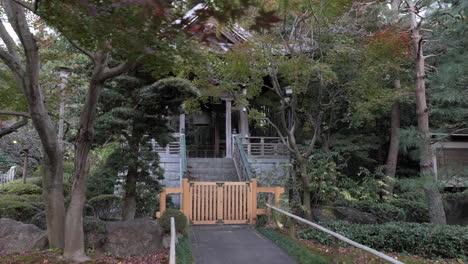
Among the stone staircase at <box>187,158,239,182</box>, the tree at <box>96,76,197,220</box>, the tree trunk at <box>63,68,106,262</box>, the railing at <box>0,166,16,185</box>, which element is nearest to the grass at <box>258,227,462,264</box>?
the tree at <box>96,76,197,220</box>

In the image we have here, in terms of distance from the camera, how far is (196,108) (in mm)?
13016

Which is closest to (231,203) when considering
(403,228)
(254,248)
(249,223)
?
(249,223)

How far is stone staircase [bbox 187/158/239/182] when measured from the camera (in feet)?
43.2

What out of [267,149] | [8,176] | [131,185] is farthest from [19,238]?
[8,176]

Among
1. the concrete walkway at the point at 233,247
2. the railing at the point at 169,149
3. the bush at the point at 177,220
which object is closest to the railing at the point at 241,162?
the railing at the point at 169,149

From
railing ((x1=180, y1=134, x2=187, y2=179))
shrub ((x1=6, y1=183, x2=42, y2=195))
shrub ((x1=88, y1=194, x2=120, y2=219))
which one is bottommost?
shrub ((x1=88, y1=194, x2=120, y2=219))

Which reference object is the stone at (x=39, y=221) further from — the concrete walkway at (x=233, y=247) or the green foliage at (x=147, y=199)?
the concrete walkway at (x=233, y=247)

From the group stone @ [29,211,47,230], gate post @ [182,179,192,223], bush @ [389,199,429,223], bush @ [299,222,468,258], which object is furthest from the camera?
bush @ [389,199,429,223]

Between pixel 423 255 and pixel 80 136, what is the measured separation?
7651 millimetres

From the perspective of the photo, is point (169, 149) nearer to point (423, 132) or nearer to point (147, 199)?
point (147, 199)

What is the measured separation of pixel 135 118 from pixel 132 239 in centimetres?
280

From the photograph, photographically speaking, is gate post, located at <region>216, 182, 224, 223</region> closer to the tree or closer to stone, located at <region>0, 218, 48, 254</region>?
the tree

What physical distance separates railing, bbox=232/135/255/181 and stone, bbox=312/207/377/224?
2389mm

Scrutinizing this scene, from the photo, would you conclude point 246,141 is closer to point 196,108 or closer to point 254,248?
point 196,108
